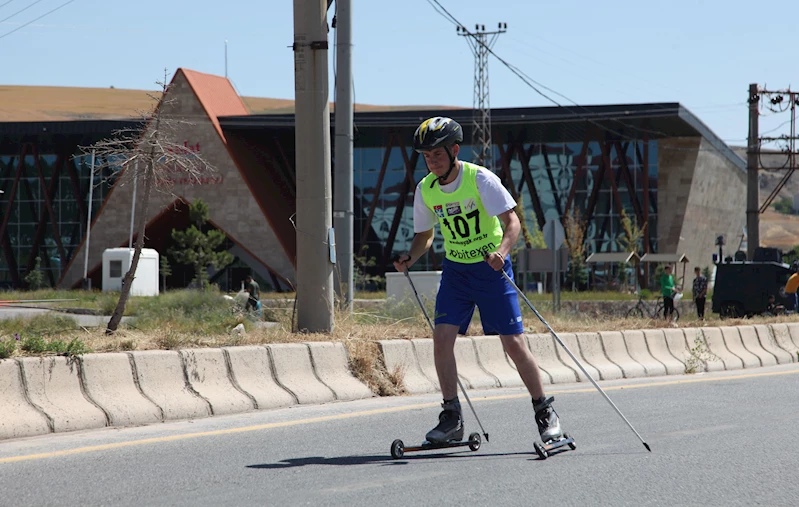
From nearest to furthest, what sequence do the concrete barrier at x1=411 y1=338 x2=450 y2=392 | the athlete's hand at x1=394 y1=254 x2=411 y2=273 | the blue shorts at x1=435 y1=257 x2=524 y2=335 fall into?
the blue shorts at x1=435 y1=257 x2=524 y2=335 < the athlete's hand at x1=394 y1=254 x2=411 y2=273 < the concrete barrier at x1=411 y1=338 x2=450 y2=392

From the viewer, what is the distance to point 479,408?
858 centimetres

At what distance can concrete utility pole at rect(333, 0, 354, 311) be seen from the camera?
14328 mm

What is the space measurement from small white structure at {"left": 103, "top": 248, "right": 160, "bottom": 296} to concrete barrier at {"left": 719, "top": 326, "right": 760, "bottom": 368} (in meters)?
31.2

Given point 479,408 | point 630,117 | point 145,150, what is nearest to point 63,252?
point 630,117

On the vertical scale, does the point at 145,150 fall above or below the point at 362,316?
above

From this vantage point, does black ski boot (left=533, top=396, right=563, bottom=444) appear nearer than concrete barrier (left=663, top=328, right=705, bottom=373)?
Yes

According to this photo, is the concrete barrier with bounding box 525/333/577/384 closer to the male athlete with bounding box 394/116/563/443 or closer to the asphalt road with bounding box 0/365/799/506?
the asphalt road with bounding box 0/365/799/506

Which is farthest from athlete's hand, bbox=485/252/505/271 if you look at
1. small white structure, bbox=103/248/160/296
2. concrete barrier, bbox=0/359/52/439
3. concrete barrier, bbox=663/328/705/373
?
small white structure, bbox=103/248/160/296

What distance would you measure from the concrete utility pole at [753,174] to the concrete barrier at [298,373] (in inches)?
1335

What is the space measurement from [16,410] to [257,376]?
219cm

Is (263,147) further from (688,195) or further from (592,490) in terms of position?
(592,490)

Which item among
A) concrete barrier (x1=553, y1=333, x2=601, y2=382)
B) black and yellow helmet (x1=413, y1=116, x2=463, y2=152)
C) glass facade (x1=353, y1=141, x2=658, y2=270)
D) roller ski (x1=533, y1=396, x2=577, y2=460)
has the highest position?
glass facade (x1=353, y1=141, x2=658, y2=270)

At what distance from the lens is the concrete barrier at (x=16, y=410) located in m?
6.58

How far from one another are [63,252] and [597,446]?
61.2 metres
